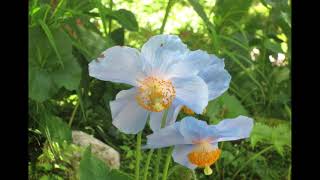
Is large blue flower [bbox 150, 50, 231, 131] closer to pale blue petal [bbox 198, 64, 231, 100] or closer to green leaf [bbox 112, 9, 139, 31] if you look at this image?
pale blue petal [bbox 198, 64, 231, 100]

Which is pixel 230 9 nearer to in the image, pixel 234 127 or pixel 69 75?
pixel 69 75

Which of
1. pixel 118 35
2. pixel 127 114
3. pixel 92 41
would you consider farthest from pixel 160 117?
pixel 118 35

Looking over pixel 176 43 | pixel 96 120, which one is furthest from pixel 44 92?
pixel 96 120

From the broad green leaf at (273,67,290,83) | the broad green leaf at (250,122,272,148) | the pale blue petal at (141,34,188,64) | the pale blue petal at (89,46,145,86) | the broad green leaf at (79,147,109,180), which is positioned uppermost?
the pale blue petal at (141,34,188,64)

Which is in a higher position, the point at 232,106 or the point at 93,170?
the point at 93,170

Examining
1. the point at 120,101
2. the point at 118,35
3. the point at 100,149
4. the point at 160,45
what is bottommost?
the point at 100,149

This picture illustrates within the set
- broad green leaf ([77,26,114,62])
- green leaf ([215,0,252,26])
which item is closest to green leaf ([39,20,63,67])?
broad green leaf ([77,26,114,62])
